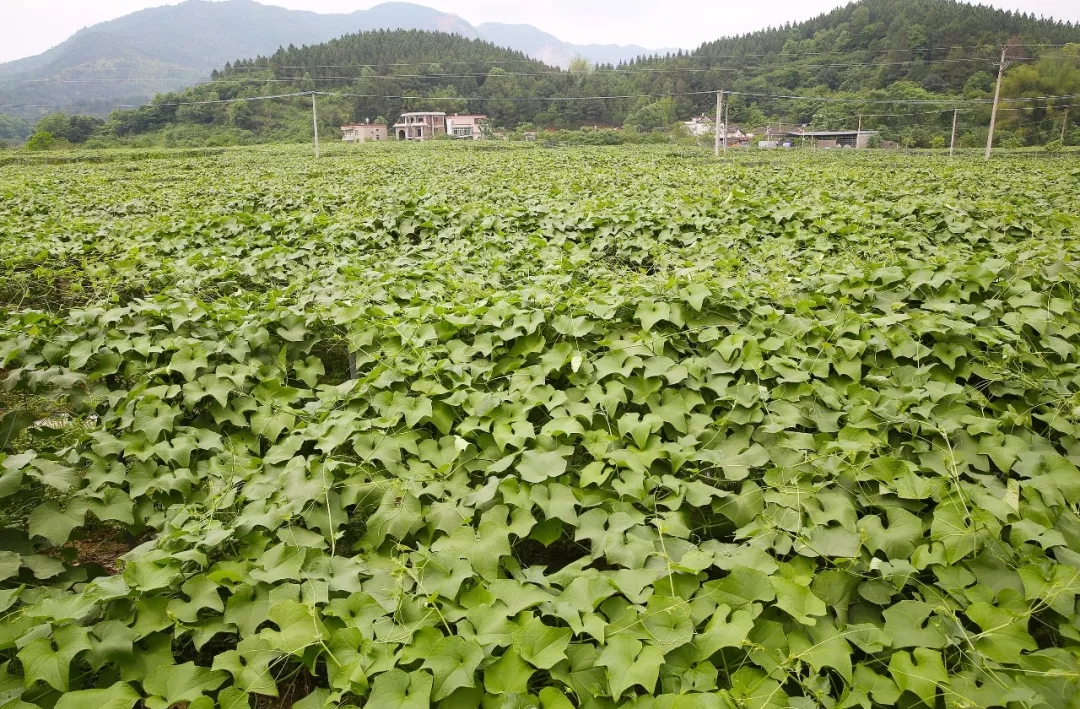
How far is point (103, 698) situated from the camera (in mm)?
1639

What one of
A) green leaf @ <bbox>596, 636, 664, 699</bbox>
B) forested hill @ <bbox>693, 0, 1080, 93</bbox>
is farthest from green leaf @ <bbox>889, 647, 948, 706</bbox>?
forested hill @ <bbox>693, 0, 1080, 93</bbox>

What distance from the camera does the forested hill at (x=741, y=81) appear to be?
184 feet

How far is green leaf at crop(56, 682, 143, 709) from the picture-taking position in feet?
5.26

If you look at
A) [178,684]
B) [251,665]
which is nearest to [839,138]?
[251,665]

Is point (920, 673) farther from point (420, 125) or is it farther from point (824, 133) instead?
point (420, 125)

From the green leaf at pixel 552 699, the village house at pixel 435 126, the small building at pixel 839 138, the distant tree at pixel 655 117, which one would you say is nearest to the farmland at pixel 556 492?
the green leaf at pixel 552 699

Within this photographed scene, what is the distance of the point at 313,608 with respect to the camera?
1831mm

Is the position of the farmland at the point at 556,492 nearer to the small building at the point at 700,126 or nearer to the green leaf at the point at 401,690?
the green leaf at the point at 401,690

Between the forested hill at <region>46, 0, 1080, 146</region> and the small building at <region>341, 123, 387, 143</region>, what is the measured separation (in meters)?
3.50

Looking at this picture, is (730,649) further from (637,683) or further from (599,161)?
(599,161)

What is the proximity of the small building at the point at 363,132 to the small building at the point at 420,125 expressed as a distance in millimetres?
3138

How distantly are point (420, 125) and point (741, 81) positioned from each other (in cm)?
3822

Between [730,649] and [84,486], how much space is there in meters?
2.56

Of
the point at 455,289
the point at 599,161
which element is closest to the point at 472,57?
the point at 599,161
